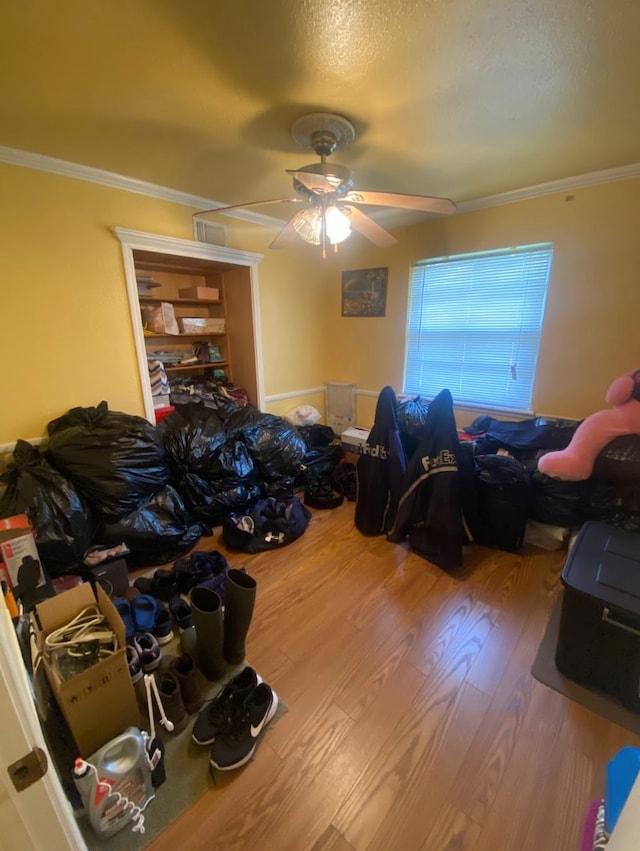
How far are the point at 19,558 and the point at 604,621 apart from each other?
2.38 meters

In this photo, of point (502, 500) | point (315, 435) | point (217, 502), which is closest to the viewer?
point (502, 500)

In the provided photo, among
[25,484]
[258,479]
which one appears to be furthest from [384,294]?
[25,484]

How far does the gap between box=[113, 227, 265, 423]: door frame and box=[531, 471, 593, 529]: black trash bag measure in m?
2.49

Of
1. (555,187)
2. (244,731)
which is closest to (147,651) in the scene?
(244,731)

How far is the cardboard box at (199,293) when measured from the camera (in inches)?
115

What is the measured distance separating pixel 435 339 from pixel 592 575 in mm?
2126

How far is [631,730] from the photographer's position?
125 cm

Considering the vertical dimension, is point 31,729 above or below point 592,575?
above

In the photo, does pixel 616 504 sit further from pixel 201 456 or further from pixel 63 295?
pixel 63 295

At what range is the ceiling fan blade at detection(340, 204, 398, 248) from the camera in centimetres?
177

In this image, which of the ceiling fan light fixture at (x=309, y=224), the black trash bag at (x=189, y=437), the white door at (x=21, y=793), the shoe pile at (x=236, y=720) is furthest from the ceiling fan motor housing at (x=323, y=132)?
the shoe pile at (x=236, y=720)

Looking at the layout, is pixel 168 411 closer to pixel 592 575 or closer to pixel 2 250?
pixel 2 250

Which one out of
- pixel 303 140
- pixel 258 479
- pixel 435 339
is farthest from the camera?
pixel 435 339

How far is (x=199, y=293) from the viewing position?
2928 millimetres
